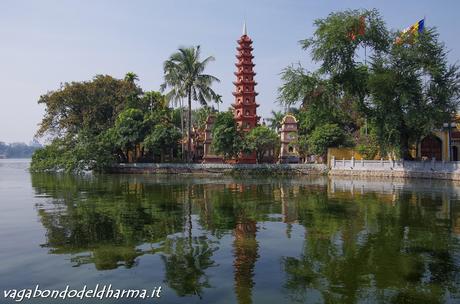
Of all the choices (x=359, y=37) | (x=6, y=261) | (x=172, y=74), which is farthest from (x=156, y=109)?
(x=6, y=261)

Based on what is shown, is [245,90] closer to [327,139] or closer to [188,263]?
[327,139]

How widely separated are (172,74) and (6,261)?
3597cm

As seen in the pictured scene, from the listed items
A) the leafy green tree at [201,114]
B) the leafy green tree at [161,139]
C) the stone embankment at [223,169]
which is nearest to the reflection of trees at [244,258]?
the stone embankment at [223,169]

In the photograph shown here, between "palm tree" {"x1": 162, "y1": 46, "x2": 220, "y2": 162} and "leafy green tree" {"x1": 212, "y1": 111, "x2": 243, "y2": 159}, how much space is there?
3.00 metres

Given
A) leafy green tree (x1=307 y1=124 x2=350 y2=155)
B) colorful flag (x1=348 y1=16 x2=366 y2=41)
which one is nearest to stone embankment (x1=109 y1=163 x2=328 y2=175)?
leafy green tree (x1=307 y1=124 x2=350 y2=155)

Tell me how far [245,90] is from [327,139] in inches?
577

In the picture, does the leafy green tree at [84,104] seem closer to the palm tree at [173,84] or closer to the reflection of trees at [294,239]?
the palm tree at [173,84]

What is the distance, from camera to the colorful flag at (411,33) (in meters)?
33.8

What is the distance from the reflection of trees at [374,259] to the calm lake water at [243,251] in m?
0.02

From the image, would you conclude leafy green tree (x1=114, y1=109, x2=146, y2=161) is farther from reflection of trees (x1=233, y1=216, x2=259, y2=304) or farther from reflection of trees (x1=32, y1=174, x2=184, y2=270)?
reflection of trees (x1=233, y1=216, x2=259, y2=304)

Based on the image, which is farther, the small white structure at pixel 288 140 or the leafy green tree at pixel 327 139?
the small white structure at pixel 288 140

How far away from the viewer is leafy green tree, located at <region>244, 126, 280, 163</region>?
147 ft

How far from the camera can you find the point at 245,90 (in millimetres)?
52406

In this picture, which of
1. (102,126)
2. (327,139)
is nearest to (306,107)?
(327,139)
